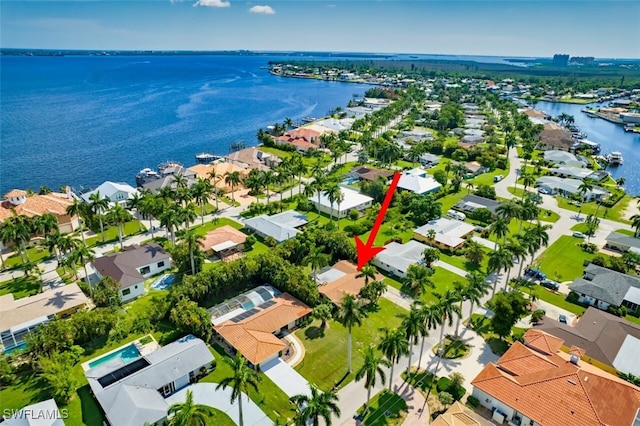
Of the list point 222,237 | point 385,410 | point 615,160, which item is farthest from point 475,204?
point 615,160

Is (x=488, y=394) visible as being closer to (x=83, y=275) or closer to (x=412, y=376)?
(x=412, y=376)

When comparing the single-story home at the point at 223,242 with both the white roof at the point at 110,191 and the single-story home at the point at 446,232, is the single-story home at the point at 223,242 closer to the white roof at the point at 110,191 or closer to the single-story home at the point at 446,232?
the white roof at the point at 110,191

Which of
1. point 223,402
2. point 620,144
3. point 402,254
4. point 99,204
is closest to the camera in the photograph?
point 223,402

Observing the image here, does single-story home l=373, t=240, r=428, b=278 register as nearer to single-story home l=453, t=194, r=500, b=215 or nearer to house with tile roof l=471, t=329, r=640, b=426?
house with tile roof l=471, t=329, r=640, b=426

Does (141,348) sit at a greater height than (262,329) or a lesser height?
lesser

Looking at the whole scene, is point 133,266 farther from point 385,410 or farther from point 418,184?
point 418,184

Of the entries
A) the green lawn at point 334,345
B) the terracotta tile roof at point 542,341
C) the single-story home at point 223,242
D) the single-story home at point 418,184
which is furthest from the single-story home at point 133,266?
the single-story home at point 418,184

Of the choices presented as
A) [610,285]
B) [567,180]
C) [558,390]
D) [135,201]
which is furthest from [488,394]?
[567,180]
